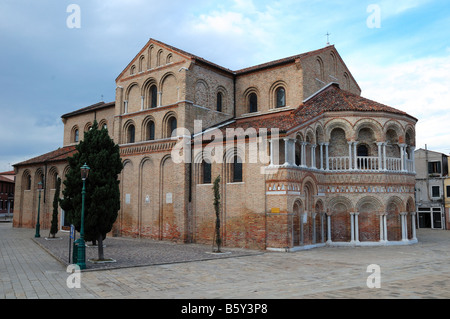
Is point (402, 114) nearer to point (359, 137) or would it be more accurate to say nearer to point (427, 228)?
point (359, 137)

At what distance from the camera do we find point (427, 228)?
3869 centimetres

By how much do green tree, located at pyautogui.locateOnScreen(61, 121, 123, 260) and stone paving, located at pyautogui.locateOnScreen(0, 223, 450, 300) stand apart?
187cm

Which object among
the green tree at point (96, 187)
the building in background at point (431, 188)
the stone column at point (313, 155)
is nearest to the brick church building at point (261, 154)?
the stone column at point (313, 155)

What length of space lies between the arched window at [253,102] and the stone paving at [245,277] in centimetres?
1173

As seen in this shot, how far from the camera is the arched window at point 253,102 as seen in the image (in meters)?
26.9

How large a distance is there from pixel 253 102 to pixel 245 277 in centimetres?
1677

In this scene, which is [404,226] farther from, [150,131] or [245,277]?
[150,131]

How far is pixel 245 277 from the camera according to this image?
40.3ft

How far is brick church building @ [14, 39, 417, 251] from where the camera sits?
20.3m

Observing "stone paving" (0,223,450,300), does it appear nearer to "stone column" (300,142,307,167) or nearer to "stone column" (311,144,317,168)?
"stone column" (300,142,307,167)

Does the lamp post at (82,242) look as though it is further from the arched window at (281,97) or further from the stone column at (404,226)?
the stone column at (404,226)

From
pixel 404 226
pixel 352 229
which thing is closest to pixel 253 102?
pixel 352 229
